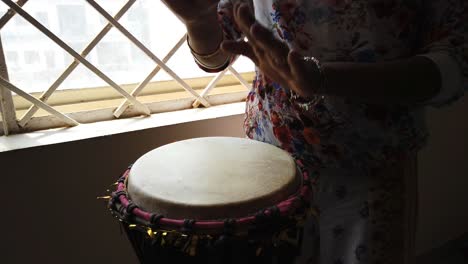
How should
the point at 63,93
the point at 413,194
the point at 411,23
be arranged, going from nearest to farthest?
the point at 411,23, the point at 413,194, the point at 63,93

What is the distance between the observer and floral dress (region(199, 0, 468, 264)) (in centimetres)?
53

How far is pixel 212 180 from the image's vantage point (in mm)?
521

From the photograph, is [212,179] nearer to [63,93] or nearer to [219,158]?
[219,158]

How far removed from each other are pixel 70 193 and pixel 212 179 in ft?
1.35

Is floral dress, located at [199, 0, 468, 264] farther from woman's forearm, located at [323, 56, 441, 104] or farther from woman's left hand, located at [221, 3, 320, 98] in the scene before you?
woman's left hand, located at [221, 3, 320, 98]

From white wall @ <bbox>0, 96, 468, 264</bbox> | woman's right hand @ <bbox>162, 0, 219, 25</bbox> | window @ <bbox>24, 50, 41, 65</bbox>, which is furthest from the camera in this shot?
window @ <bbox>24, 50, 41, 65</bbox>

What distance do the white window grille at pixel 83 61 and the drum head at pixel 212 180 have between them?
1.20ft

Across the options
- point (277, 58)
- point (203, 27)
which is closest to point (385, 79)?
point (277, 58)

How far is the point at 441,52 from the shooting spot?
50 cm

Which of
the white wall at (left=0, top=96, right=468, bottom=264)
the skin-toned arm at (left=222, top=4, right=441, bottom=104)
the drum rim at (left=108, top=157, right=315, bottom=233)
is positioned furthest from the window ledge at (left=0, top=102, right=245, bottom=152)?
the skin-toned arm at (left=222, top=4, right=441, bottom=104)

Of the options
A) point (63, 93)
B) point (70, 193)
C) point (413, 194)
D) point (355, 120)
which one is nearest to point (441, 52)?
point (355, 120)

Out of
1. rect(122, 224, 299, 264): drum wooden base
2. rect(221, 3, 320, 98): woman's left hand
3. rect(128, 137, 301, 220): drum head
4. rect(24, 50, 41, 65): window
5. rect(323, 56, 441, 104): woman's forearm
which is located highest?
rect(24, 50, 41, 65): window

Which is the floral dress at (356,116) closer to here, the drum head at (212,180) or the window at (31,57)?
the drum head at (212,180)

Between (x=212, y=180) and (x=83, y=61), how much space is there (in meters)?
0.49
